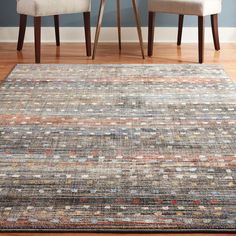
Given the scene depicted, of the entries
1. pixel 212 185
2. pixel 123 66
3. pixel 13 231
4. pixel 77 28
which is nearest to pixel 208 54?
pixel 123 66

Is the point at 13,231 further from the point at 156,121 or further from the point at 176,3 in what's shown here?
the point at 176,3

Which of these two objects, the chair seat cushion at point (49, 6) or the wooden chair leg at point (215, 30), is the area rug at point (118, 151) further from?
the wooden chair leg at point (215, 30)

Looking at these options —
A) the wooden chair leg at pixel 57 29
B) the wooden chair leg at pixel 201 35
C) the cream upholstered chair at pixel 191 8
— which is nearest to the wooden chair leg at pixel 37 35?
the wooden chair leg at pixel 57 29

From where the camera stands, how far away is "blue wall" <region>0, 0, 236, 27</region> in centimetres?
464

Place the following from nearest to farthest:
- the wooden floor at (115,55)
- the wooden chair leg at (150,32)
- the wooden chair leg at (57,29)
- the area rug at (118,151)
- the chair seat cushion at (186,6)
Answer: the area rug at (118,151) → the chair seat cushion at (186,6) → the wooden floor at (115,55) → the wooden chair leg at (150,32) → the wooden chair leg at (57,29)

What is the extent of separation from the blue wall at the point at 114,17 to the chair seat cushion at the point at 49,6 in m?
0.48

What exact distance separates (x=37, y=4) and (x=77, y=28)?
2.53ft

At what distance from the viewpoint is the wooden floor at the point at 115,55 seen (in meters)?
4.12

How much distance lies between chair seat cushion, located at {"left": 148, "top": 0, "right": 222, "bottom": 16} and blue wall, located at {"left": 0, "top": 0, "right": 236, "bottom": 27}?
1.70ft

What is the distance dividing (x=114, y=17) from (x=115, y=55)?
0.49m

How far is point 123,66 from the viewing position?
394 centimetres

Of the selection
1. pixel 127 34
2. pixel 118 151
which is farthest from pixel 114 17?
pixel 118 151

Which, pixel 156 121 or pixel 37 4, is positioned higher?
pixel 37 4

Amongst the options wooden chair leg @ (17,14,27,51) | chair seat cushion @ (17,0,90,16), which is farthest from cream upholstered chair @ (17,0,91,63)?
wooden chair leg @ (17,14,27,51)
